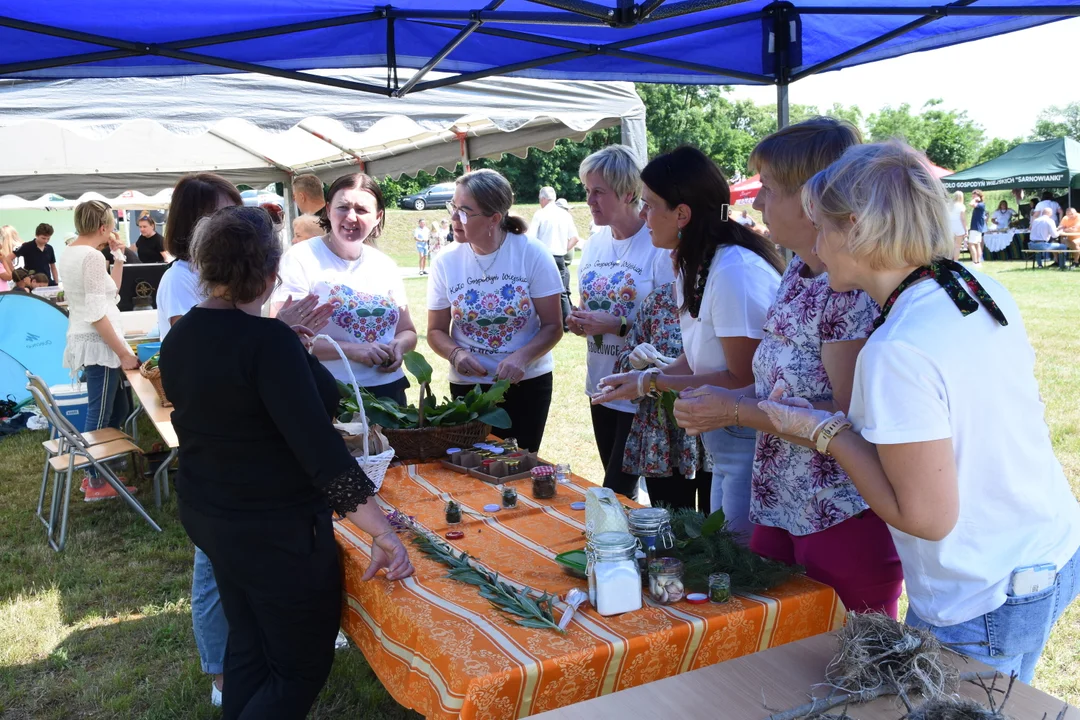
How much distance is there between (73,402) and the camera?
619 cm

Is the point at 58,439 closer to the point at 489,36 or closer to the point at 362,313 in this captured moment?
the point at 362,313

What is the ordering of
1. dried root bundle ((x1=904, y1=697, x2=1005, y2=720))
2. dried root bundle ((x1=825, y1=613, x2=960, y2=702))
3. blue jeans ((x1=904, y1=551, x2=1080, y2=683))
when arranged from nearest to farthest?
dried root bundle ((x1=904, y1=697, x2=1005, y2=720)) < dried root bundle ((x1=825, y1=613, x2=960, y2=702)) < blue jeans ((x1=904, y1=551, x2=1080, y2=683))

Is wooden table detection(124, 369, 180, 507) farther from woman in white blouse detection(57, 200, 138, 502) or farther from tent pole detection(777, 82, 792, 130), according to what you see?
tent pole detection(777, 82, 792, 130)

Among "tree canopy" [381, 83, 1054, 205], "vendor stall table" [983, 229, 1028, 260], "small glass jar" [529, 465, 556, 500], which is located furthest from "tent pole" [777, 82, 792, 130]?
"tree canopy" [381, 83, 1054, 205]

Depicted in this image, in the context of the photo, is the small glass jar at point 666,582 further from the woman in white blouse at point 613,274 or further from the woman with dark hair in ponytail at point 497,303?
the woman with dark hair in ponytail at point 497,303

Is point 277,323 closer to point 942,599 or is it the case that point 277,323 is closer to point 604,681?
point 604,681

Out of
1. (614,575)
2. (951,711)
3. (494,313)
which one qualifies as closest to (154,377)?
(494,313)

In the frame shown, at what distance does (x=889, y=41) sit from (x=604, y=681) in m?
2.68

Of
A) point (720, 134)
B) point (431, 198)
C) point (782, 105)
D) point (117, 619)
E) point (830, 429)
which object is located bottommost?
point (117, 619)

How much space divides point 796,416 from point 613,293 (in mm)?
1718

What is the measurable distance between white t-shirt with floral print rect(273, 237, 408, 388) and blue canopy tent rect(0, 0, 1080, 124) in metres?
0.76

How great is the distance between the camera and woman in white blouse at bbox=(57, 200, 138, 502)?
16.5 feet

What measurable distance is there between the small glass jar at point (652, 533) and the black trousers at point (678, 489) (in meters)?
1.00

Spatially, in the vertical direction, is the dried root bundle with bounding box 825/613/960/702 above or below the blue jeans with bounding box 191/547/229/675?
above
